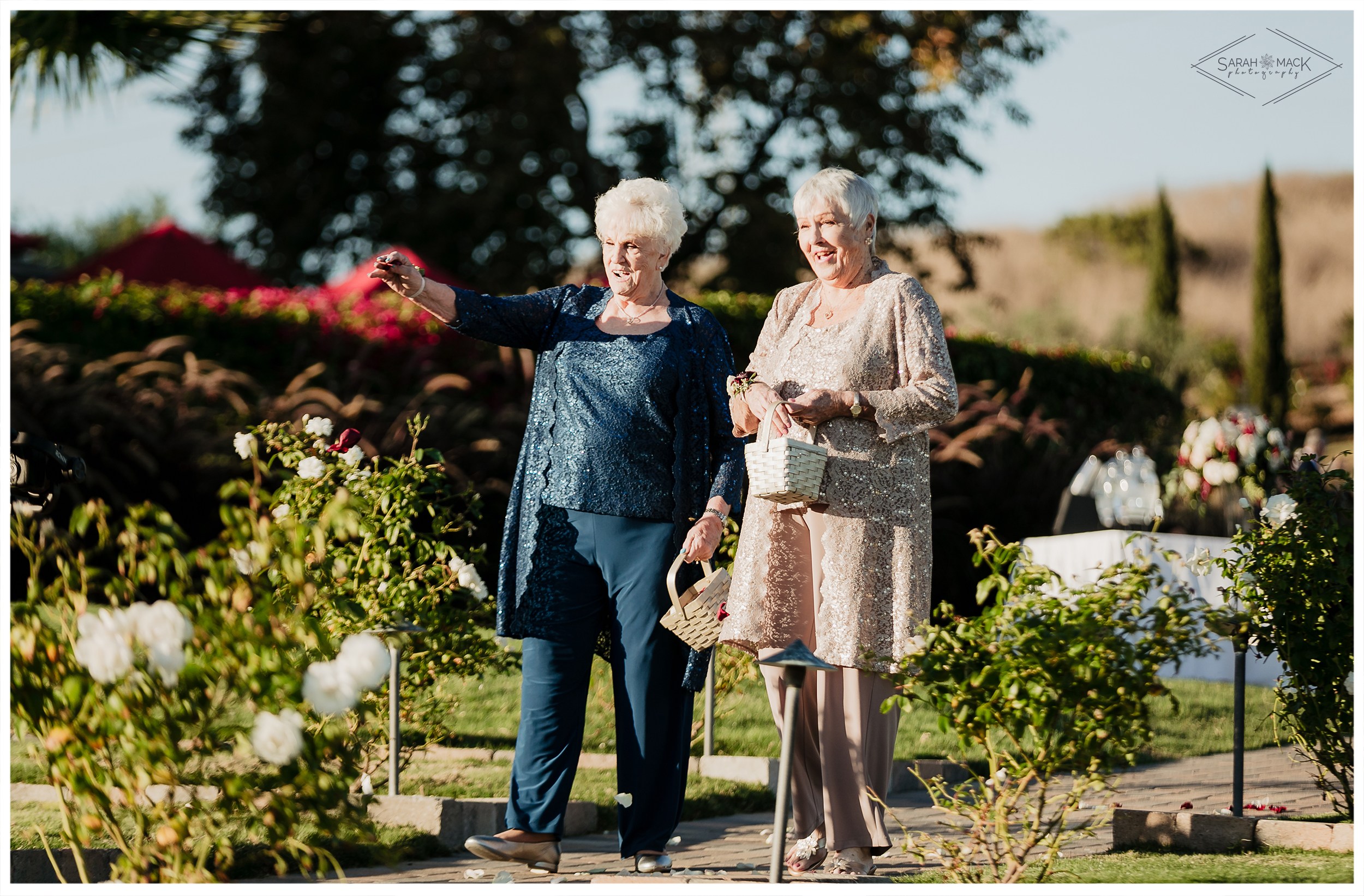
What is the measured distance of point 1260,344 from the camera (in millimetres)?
27828

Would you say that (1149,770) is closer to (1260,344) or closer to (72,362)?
(72,362)

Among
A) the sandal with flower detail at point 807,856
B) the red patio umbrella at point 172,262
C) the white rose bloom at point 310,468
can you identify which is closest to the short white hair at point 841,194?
the sandal with flower detail at point 807,856

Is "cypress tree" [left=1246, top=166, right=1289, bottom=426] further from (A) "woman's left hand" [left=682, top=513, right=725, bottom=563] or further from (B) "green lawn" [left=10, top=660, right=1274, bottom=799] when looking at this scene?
(A) "woman's left hand" [left=682, top=513, right=725, bottom=563]

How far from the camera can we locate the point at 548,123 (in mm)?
17203

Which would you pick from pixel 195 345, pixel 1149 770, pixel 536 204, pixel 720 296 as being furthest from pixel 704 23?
pixel 1149 770

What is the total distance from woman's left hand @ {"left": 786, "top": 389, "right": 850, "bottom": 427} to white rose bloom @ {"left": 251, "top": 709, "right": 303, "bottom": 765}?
5.11 feet

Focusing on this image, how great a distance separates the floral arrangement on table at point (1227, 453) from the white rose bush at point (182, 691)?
653 cm

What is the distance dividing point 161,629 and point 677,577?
5.06ft

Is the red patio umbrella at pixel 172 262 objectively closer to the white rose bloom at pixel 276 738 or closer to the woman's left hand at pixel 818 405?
the woman's left hand at pixel 818 405

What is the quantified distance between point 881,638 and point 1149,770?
253cm

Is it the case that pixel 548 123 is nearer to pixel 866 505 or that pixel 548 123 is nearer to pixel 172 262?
pixel 172 262

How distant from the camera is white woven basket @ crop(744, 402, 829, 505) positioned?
10.7ft

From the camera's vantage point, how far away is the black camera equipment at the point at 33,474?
3.22 m

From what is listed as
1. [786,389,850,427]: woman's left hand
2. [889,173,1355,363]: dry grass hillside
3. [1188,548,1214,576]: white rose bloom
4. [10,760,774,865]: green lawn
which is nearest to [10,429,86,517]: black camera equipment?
[10,760,774,865]: green lawn
